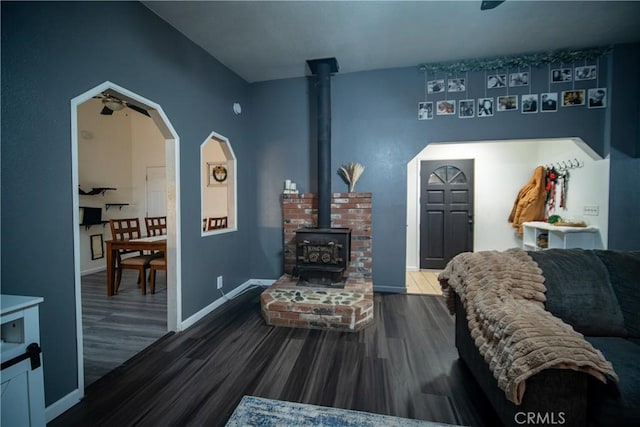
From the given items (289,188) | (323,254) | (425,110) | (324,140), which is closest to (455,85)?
(425,110)

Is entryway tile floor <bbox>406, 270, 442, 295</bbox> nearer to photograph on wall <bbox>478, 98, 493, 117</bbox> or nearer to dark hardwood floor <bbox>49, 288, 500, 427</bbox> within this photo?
dark hardwood floor <bbox>49, 288, 500, 427</bbox>

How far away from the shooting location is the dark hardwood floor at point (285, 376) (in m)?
1.49

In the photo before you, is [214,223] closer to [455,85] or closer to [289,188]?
[289,188]

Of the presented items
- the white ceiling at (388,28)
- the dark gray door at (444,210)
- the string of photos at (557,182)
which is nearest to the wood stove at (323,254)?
the white ceiling at (388,28)

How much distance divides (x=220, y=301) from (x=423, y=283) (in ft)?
9.24

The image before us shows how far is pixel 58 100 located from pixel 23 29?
0.34m

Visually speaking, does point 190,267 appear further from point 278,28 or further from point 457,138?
point 457,138

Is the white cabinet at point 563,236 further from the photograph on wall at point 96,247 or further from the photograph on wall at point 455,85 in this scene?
the photograph on wall at point 96,247

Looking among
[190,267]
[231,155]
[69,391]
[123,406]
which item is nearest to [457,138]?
[231,155]

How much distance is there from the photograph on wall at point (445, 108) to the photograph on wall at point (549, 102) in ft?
3.11

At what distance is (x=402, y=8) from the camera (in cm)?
224

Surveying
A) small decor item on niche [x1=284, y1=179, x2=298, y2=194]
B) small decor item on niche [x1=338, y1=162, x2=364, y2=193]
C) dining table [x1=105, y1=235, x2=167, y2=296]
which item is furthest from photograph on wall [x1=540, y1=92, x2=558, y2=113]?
dining table [x1=105, y1=235, x2=167, y2=296]

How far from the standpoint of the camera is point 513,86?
3.12m

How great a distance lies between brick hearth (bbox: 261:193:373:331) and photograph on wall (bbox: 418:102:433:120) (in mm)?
1186
